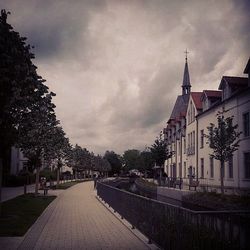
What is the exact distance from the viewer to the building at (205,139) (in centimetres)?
3005

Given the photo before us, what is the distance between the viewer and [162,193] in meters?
39.5

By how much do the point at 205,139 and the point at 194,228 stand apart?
33736mm

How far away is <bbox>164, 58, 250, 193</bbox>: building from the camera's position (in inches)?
1183

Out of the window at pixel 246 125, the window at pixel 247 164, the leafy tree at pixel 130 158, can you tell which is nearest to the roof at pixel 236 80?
the window at pixel 246 125

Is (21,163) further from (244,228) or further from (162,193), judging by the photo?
(244,228)

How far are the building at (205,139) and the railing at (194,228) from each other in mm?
19626

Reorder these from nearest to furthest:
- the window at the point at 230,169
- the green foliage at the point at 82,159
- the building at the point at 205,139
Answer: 1. the building at the point at 205,139
2. the window at the point at 230,169
3. the green foliage at the point at 82,159

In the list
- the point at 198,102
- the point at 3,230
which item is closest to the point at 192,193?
the point at 198,102

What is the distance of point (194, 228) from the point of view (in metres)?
7.18

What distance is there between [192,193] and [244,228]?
77.6 feet

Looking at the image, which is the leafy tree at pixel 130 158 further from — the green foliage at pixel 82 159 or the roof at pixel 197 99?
the roof at pixel 197 99

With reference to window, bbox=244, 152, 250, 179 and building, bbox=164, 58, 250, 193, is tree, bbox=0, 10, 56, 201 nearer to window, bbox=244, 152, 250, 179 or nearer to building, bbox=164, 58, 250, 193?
building, bbox=164, 58, 250, 193

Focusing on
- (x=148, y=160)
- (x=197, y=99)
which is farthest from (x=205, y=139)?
(x=148, y=160)

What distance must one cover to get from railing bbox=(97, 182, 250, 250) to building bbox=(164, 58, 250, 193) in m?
19.6
